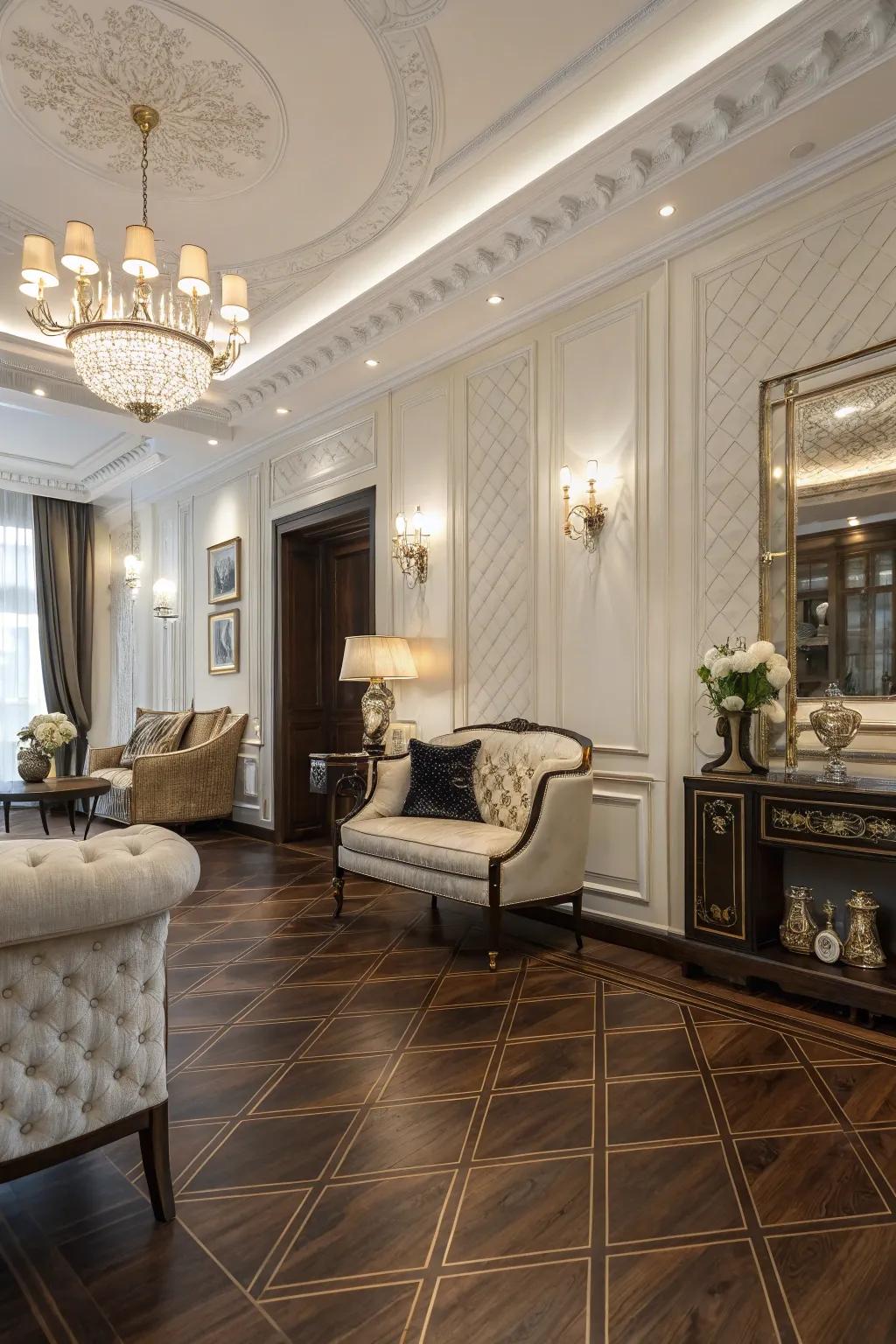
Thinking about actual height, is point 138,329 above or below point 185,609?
above

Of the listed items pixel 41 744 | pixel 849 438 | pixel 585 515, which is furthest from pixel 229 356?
pixel 41 744

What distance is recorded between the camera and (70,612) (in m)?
8.86

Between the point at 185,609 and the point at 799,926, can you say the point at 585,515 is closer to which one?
the point at 799,926

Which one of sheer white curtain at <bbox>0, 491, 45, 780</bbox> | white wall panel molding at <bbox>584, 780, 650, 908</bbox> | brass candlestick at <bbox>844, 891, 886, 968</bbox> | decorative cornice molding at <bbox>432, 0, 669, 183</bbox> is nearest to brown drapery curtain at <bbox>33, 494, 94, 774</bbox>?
sheer white curtain at <bbox>0, 491, 45, 780</bbox>

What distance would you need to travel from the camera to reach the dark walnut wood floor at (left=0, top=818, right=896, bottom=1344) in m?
1.49

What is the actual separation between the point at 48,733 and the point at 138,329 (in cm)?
397

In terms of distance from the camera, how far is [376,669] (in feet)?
15.6

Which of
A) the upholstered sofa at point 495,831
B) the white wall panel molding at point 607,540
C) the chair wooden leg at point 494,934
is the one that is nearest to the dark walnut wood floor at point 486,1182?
the chair wooden leg at point 494,934

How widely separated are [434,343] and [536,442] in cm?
105

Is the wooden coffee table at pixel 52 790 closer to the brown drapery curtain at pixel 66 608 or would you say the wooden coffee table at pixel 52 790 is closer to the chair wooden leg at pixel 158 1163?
the brown drapery curtain at pixel 66 608

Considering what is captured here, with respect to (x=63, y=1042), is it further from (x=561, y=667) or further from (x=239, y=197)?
(x=239, y=197)

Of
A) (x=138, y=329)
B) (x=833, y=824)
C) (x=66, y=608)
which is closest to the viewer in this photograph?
(x=833, y=824)

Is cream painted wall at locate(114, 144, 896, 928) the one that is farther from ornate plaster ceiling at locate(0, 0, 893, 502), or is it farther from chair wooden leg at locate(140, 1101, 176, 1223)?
chair wooden leg at locate(140, 1101, 176, 1223)

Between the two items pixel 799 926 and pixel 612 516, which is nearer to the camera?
pixel 799 926
